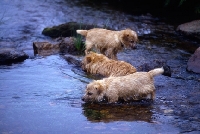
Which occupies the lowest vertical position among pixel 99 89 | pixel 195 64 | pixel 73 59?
pixel 195 64

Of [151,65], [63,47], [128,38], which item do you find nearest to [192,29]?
[128,38]

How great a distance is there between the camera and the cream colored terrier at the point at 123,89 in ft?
24.2

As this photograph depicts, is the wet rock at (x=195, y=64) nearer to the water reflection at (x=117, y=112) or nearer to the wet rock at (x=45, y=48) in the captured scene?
the water reflection at (x=117, y=112)

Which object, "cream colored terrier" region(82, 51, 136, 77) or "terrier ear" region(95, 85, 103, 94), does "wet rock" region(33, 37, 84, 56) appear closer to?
"cream colored terrier" region(82, 51, 136, 77)

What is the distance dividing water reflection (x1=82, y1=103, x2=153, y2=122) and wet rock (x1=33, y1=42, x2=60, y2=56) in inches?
173

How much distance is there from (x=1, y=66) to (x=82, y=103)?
3.32 metres

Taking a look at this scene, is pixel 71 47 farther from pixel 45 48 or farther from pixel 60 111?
pixel 60 111

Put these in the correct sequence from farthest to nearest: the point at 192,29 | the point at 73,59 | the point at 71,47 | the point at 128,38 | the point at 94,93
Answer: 1. the point at 192,29
2. the point at 71,47
3. the point at 73,59
4. the point at 128,38
5. the point at 94,93

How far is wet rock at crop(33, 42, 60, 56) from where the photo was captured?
11.3 metres

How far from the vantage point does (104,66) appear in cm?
930

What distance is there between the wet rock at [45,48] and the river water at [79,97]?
24 cm

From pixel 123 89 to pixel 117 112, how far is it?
0.70 m

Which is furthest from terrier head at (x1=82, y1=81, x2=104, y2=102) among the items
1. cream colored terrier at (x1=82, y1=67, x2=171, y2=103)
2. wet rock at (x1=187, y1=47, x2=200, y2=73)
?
wet rock at (x1=187, y1=47, x2=200, y2=73)

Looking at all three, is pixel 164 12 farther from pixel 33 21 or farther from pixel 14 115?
pixel 14 115
